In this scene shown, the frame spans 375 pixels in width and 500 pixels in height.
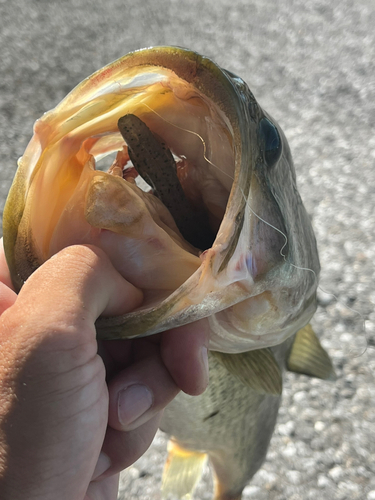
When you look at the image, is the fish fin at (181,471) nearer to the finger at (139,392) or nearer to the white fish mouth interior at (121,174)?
the finger at (139,392)

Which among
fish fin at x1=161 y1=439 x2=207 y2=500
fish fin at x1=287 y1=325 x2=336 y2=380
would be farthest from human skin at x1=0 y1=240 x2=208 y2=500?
fish fin at x1=161 y1=439 x2=207 y2=500

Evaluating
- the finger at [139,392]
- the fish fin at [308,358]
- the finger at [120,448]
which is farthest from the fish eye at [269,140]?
the fish fin at [308,358]

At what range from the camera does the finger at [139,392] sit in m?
0.60

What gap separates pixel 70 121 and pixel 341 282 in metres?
1.44

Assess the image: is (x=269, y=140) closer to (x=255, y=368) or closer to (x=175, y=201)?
(x=175, y=201)

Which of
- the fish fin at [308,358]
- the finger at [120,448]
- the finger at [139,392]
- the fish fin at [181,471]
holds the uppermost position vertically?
the finger at [139,392]

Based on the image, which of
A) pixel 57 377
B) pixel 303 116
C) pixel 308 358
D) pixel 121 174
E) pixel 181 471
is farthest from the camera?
pixel 303 116

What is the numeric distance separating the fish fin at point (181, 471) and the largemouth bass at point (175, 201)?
62 centimetres

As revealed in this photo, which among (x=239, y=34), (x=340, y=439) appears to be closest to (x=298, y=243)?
(x=340, y=439)

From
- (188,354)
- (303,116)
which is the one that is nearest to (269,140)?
(188,354)

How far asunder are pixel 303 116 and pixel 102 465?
7.46 ft

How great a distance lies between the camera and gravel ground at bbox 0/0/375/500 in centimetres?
139

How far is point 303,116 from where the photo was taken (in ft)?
8.39

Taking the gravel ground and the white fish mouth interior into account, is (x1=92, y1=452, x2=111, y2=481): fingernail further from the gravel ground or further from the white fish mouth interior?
the gravel ground
